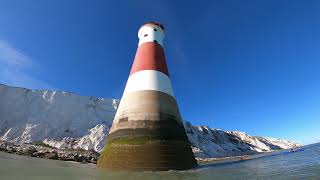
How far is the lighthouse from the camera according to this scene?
492 inches

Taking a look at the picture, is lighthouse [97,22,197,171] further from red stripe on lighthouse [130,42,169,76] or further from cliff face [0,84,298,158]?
cliff face [0,84,298,158]

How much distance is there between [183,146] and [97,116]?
43.3 meters

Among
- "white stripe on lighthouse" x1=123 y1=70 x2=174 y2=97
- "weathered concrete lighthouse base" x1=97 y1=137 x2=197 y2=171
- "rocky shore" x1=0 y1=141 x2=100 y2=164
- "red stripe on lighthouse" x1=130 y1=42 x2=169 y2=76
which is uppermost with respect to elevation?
"red stripe on lighthouse" x1=130 y1=42 x2=169 y2=76

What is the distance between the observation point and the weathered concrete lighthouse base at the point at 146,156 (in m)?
12.2

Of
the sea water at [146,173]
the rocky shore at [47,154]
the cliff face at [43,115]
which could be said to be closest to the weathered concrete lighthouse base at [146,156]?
the sea water at [146,173]

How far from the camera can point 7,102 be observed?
45000 millimetres

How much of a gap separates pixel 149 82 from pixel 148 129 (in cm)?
261

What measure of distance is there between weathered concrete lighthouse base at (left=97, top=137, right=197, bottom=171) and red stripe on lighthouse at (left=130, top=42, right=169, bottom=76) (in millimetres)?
4283

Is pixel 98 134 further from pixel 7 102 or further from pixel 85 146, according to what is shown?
pixel 7 102

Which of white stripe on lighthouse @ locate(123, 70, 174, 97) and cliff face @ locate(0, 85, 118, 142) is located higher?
cliff face @ locate(0, 85, 118, 142)

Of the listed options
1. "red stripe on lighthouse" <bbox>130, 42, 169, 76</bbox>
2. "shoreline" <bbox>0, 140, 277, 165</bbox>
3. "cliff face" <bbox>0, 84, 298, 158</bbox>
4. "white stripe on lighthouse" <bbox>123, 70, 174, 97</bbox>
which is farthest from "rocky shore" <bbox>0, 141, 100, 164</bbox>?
"cliff face" <bbox>0, 84, 298, 158</bbox>

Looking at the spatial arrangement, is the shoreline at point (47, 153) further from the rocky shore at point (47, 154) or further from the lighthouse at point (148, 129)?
the lighthouse at point (148, 129)

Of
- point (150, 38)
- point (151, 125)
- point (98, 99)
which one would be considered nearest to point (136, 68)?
point (150, 38)

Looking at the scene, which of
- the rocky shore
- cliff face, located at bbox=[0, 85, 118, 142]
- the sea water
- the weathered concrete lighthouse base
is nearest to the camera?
the sea water
